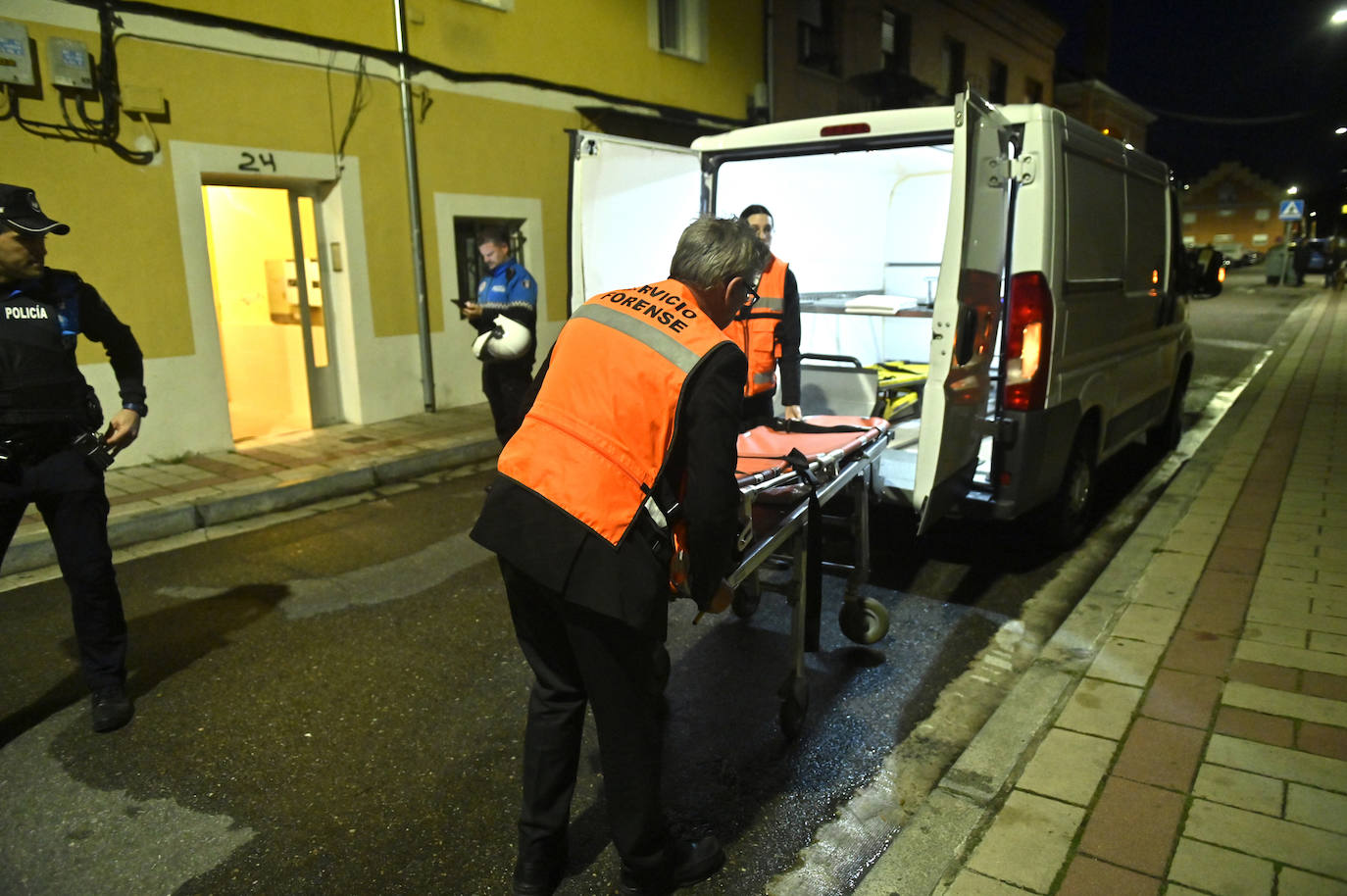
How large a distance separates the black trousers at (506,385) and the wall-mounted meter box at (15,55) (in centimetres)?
375

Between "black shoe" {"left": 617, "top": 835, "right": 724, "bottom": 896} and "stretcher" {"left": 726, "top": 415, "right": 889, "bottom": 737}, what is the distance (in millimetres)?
735

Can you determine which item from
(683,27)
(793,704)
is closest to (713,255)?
(793,704)

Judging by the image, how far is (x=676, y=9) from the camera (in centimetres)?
1218

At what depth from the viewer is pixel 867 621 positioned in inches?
153

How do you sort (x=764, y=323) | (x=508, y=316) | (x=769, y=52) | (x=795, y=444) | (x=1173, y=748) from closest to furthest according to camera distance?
(x=1173, y=748) < (x=795, y=444) < (x=764, y=323) < (x=508, y=316) < (x=769, y=52)

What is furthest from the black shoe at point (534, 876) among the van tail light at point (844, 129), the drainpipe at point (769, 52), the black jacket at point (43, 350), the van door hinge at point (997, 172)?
the drainpipe at point (769, 52)

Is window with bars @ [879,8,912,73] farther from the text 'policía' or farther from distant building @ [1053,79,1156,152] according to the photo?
the text 'policía'

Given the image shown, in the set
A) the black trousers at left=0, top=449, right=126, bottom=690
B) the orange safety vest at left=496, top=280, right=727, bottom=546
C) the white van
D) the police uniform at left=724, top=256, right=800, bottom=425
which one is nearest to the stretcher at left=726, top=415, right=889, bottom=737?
the white van

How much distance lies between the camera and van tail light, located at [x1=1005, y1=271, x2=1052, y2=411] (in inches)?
165

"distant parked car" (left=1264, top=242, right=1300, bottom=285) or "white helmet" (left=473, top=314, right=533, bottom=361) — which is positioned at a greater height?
"distant parked car" (left=1264, top=242, right=1300, bottom=285)

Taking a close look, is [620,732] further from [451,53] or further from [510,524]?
[451,53]

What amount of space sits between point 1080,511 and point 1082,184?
6.24 feet

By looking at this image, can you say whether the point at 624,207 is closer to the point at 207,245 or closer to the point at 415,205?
the point at 207,245

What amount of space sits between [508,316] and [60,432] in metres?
3.39
